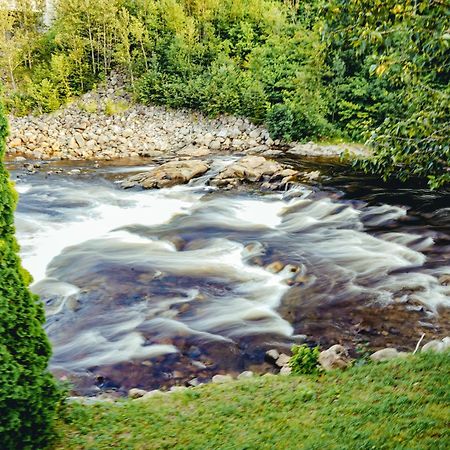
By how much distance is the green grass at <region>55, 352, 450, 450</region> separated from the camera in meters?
4.60

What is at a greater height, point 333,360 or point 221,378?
point 333,360

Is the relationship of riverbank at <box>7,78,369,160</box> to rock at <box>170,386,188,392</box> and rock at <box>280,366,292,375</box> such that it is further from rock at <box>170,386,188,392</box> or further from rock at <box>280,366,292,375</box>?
rock at <box>170,386,188,392</box>

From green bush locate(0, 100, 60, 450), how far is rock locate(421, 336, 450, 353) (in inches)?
210

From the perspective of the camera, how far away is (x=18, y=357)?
14.4 feet

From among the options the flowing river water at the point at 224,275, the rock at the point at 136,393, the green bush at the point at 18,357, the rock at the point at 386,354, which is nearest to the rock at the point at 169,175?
the flowing river water at the point at 224,275

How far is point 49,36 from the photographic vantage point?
140ft

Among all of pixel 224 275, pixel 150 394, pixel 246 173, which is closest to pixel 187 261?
pixel 224 275

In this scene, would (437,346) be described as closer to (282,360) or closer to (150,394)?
(282,360)

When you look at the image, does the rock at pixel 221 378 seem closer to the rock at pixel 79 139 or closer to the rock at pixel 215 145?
the rock at pixel 215 145

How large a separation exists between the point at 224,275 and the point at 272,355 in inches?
151

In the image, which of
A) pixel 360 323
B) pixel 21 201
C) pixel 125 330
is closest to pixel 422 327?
pixel 360 323

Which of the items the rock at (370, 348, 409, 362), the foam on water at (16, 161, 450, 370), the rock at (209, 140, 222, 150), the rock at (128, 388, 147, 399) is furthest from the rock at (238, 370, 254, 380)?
the rock at (209, 140, 222, 150)

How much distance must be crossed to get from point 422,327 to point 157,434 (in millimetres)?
5604

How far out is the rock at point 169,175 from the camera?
21406 mm
